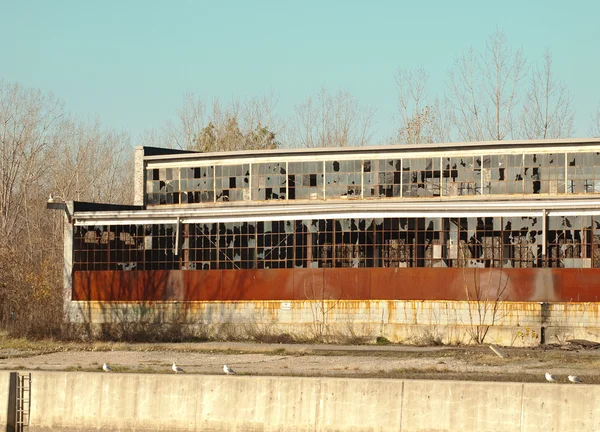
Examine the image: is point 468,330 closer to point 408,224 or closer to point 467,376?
point 408,224

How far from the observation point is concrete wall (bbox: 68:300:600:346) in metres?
37.4

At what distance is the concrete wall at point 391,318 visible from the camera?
3738 cm

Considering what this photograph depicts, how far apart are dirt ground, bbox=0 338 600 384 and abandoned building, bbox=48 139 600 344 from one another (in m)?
2.40

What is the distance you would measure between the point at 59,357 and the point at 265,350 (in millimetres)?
6486

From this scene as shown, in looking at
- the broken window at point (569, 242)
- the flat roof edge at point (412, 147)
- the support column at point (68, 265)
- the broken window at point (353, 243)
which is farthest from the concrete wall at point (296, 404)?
the flat roof edge at point (412, 147)

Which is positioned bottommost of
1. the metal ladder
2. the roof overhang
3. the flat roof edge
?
the metal ladder

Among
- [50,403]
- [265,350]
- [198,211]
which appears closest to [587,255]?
[265,350]

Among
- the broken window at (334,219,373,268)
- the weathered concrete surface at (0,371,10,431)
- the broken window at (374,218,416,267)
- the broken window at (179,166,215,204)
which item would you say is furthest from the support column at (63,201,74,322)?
the weathered concrete surface at (0,371,10,431)

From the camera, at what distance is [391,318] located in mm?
39125

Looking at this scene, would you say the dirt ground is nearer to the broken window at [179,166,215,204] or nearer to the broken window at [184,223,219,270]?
the broken window at [184,223,219,270]

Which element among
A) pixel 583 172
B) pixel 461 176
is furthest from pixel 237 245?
pixel 583 172

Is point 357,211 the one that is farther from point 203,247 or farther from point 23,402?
point 23,402

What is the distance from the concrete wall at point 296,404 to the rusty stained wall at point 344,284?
16076mm

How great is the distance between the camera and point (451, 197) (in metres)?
43.5
